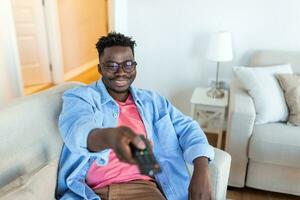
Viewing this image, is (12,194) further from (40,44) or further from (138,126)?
(40,44)

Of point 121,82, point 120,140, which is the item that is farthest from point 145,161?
point 121,82

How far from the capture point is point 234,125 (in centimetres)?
183

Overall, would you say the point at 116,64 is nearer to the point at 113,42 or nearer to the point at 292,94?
the point at 113,42

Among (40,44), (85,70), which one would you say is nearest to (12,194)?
(40,44)

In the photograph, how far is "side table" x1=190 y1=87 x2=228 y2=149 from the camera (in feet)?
7.41

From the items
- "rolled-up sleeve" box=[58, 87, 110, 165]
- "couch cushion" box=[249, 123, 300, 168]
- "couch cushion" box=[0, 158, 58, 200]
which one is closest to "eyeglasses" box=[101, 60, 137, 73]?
"rolled-up sleeve" box=[58, 87, 110, 165]

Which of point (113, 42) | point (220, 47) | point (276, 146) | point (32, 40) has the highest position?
point (113, 42)

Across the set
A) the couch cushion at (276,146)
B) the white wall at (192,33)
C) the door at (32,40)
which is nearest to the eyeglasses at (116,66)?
the couch cushion at (276,146)

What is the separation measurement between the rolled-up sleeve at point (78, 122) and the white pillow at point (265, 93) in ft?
4.05

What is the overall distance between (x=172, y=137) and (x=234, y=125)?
2.32 ft

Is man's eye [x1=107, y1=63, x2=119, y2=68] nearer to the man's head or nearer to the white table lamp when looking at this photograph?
the man's head

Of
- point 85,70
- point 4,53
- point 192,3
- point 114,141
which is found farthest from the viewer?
point 85,70

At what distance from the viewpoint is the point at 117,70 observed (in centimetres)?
119

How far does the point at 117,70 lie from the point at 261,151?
42.4 inches
